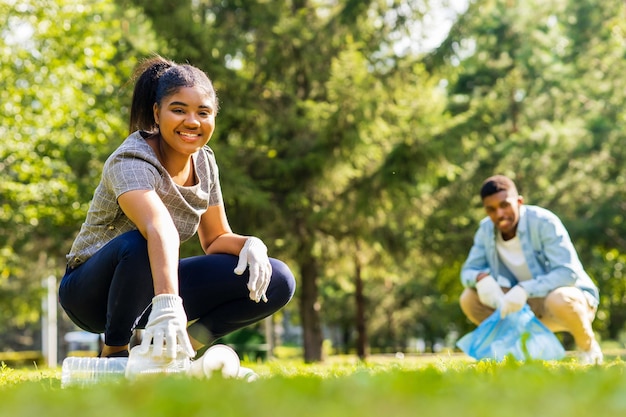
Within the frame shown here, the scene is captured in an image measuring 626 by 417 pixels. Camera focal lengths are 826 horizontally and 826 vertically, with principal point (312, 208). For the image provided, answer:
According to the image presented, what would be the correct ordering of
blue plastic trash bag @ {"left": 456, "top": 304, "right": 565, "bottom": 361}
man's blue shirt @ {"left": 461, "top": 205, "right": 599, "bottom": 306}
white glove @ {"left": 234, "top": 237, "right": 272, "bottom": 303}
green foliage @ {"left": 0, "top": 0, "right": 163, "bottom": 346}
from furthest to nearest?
green foliage @ {"left": 0, "top": 0, "right": 163, "bottom": 346}
man's blue shirt @ {"left": 461, "top": 205, "right": 599, "bottom": 306}
blue plastic trash bag @ {"left": 456, "top": 304, "right": 565, "bottom": 361}
white glove @ {"left": 234, "top": 237, "right": 272, "bottom": 303}

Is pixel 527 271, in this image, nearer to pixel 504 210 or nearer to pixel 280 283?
pixel 504 210

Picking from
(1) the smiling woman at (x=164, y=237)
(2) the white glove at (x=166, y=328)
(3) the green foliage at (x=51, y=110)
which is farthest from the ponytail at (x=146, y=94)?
(3) the green foliage at (x=51, y=110)

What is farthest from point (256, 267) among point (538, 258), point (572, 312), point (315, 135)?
point (315, 135)

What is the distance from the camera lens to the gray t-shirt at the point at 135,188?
10.5ft

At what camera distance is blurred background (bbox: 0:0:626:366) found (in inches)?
497

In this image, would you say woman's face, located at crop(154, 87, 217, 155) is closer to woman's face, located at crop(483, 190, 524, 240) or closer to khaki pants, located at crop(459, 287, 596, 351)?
woman's face, located at crop(483, 190, 524, 240)

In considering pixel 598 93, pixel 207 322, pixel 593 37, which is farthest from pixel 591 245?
pixel 207 322

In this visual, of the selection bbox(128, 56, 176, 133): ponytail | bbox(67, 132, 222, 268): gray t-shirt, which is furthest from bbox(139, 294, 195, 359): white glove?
bbox(128, 56, 176, 133): ponytail

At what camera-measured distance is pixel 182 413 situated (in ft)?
4.53

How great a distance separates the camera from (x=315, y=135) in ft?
43.8

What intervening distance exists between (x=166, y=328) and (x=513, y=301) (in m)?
3.33

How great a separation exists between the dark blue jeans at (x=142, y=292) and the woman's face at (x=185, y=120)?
46 centimetres

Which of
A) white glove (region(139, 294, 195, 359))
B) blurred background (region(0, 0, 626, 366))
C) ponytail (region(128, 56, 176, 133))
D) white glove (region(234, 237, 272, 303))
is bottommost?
white glove (region(139, 294, 195, 359))

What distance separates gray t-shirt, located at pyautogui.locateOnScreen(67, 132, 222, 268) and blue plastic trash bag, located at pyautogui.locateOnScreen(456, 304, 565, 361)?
2529 mm
